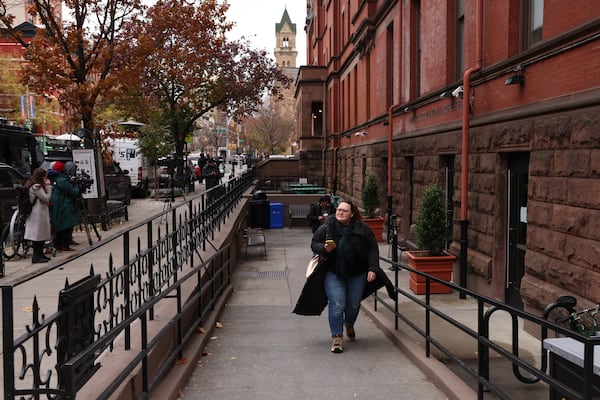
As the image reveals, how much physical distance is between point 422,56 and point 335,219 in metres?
8.43

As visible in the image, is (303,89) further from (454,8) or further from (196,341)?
(196,341)

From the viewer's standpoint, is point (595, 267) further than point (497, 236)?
No

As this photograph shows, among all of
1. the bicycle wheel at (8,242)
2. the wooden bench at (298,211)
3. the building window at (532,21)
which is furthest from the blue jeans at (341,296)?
the wooden bench at (298,211)

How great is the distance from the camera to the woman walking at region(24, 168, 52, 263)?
35.3 feet

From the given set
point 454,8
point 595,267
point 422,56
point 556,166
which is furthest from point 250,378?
point 422,56

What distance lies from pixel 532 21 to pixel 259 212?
44.0ft

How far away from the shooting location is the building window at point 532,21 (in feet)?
26.6

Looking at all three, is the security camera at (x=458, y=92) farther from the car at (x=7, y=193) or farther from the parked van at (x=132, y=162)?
the parked van at (x=132, y=162)

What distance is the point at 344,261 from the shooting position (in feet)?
21.2

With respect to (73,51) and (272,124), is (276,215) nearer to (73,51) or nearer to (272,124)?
(73,51)

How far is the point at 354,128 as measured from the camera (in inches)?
950

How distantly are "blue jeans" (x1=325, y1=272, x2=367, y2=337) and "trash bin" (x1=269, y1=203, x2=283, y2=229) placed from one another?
1453 cm

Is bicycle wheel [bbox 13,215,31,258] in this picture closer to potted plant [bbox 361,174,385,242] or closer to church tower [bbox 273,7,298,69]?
potted plant [bbox 361,174,385,242]

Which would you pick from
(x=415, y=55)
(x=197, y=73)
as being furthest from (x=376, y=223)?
(x=197, y=73)
